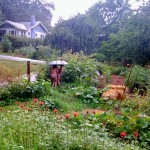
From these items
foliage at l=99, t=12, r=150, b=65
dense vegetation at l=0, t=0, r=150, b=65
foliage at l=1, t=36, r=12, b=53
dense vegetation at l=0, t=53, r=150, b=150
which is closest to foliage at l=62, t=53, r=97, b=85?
dense vegetation at l=0, t=53, r=150, b=150

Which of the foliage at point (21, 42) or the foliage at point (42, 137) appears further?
the foliage at point (21, 42)

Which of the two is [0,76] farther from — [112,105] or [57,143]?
[57,143]

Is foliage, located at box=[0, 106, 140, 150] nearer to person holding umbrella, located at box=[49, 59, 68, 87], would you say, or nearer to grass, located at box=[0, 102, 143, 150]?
grass, located at box=[0, 102, 143, 150]

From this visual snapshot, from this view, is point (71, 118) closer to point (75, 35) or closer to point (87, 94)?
point (87, 94)

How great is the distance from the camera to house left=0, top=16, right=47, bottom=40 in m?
33.2

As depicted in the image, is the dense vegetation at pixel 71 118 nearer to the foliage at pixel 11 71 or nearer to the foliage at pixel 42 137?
the foliage at pixel 42 137

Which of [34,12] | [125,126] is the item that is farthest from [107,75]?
[34,12]

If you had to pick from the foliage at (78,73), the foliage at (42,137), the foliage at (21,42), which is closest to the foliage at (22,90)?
the foliage at (78,73)

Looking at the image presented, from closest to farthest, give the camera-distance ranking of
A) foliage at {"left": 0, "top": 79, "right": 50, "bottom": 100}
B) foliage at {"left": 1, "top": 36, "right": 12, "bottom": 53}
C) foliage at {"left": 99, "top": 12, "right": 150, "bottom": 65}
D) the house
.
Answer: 1. foliage at {"left": 0, "top": 79, "right": 50, "bottom": 100}
2. foliage at {"left": 99, "top": 12, "right": 150, "bottom": 65}
3. foliage at {"left": 1, "top": 36, "right": 12, "bottom": 53}
4. the house

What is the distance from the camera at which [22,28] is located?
33.9 metres

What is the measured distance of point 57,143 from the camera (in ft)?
10.6

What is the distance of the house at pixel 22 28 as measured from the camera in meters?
33.2

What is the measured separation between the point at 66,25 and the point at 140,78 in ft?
45.8

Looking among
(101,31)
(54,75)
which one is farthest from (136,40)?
(101,31)
